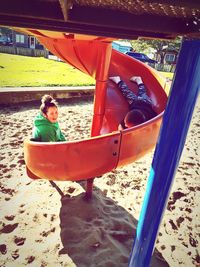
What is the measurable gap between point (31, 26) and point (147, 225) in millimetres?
1678

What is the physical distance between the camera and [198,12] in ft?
3.50

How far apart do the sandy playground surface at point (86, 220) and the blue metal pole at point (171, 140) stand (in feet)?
3.64

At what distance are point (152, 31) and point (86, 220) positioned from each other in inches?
107

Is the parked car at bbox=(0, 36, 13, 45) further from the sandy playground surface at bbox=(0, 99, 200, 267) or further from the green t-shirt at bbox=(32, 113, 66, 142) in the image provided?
the green t-shirt at bbox=(32, 113, 66, 142)

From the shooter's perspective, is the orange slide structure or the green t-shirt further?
the green t-shirt

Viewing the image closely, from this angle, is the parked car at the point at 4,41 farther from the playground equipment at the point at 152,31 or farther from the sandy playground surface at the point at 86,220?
the playground equipment at the point at 152,31

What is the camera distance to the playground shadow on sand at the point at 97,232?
9.34 feet

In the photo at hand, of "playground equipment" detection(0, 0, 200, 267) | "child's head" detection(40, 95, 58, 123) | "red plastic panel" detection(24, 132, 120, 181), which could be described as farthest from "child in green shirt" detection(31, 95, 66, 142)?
"playground equipment" detection(0, 0, 200, 267)

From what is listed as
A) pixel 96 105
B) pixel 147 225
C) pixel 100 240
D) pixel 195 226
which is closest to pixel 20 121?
pixel 96 105

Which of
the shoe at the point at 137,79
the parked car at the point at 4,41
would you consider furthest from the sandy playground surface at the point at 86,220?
the parked car at the point at 4,41

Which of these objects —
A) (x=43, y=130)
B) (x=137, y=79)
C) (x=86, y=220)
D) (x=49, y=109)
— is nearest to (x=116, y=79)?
(x=137, y=79)

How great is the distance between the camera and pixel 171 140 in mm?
1623

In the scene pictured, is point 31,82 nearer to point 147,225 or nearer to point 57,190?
point 57,190

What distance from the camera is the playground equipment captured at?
1229 millimetres
